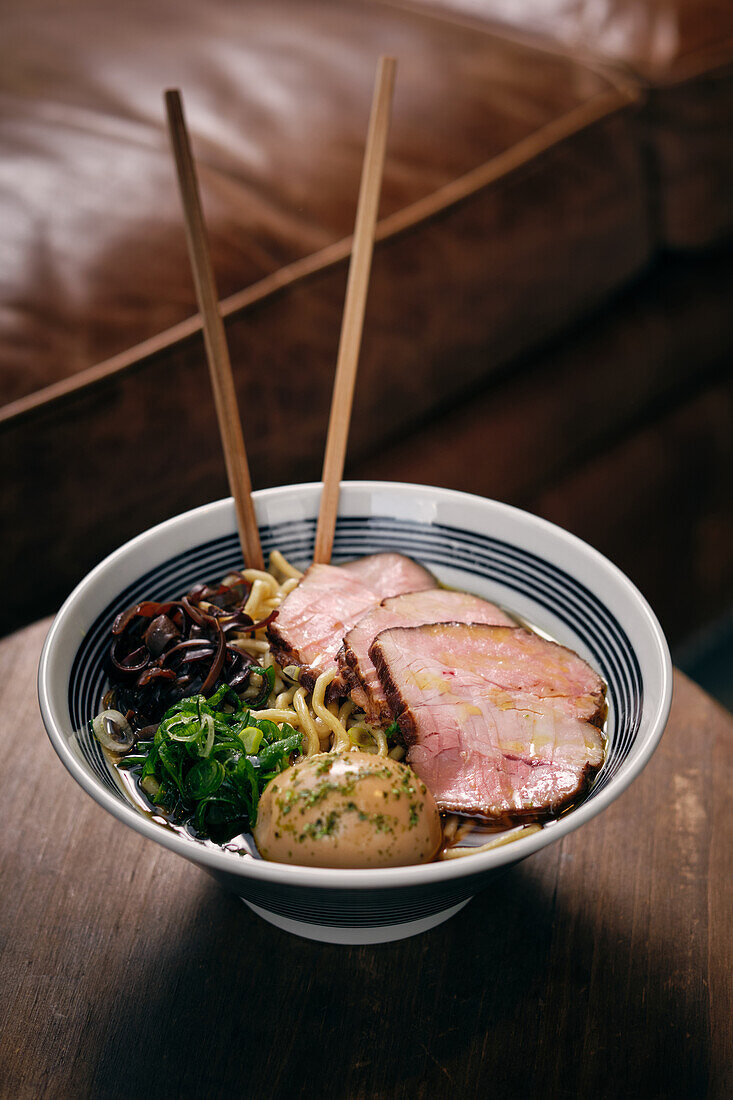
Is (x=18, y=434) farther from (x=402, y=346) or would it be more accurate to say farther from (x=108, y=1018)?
(x=108, y=1018)

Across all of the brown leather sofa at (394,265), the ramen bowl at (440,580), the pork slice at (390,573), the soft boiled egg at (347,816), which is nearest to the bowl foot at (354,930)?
the ramen bowl at (440,580)

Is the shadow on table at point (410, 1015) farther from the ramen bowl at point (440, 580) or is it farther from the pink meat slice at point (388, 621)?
the pink meat slice at point (388, 621)

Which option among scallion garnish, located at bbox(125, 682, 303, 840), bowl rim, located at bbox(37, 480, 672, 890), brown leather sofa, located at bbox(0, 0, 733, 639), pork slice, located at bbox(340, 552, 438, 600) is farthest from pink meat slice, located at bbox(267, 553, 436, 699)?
brown leather sofa, located at bbox(0, 0, 733, 639)

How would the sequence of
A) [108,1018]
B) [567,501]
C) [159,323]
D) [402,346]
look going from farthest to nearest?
[567,501]
[402,346]
[159,323]
[108,1018]

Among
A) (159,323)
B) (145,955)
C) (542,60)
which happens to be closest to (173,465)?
(159,323)

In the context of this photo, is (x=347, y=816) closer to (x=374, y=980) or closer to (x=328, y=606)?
(x=374, y=980)

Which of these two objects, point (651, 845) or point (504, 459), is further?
point (504, 459)
